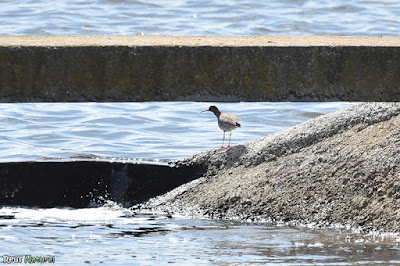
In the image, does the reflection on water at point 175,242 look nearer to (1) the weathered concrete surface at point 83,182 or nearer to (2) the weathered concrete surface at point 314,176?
(2) the weathered concrete surface at point 314,176

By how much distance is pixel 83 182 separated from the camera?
29.3ft

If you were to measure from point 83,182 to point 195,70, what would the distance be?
4988mm

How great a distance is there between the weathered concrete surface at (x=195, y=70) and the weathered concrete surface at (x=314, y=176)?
8.28ft

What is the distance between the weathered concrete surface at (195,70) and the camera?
163 inches

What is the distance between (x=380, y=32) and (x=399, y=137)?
18.0 meters

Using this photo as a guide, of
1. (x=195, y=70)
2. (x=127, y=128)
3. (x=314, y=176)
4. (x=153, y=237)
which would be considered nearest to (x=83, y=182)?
(x=153, y=237)

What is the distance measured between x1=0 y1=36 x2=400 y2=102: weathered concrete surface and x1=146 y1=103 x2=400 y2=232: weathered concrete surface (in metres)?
2.52

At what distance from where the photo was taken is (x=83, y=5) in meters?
28.6

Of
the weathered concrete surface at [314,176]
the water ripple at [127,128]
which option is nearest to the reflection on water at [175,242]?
the weathered concrete surface at [314,176]

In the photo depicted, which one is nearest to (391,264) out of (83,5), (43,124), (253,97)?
(253,97)

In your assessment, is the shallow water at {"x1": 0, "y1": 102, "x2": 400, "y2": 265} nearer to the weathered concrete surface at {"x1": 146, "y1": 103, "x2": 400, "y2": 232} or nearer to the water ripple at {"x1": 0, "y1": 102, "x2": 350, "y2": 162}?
the water ripple at {"x1": 0, "y1": 102, "x2": 350, "y2": 162}

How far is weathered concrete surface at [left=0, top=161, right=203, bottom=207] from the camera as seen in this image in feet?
28.6

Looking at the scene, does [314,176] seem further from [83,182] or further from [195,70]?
[195,70]

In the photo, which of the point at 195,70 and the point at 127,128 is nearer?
the point at 195,70
